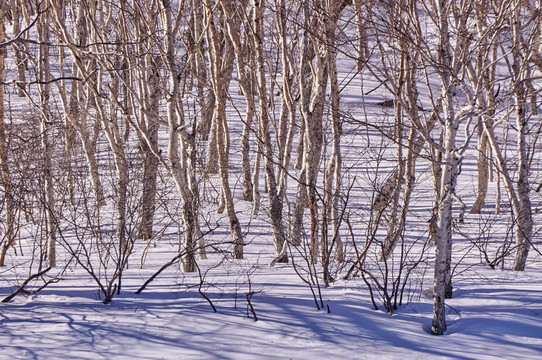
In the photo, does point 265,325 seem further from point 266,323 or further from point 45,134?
point 45,134

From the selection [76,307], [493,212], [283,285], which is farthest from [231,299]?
[493,212]

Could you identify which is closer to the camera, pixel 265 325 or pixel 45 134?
pixel 265 325

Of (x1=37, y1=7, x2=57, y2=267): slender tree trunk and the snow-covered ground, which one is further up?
(x1=37, y1=7, x2=57, y2=267): slender tree trunk

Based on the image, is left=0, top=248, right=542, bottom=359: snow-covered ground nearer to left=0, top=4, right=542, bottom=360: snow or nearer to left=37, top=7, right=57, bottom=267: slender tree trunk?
left=0, top=4, right=542, bottom=360: snow

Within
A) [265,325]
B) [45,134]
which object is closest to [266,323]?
[265,325]

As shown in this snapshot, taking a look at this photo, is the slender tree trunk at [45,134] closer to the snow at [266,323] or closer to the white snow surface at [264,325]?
the snow at [266,323]

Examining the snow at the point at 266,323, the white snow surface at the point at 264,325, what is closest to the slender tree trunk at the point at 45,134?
the snow at the point at 266,323

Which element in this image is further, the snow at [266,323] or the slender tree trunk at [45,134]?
the slender tree trunk at [45,134]

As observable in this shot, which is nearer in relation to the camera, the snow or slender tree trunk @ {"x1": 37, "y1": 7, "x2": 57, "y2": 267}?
the snow

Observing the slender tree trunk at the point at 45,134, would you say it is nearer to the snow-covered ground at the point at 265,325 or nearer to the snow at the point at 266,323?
the snow at the point at 266,323

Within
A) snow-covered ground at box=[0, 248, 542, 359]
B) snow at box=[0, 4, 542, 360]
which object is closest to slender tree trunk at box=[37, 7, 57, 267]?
snow at box=[0, 4, 542, 360]

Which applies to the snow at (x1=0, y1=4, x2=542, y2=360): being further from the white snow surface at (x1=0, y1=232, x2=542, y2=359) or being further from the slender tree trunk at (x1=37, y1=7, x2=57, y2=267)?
the slender tree trunk at (x1=37, y1=7, x2=57, y2=267)

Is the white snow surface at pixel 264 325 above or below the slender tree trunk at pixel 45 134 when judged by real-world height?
below

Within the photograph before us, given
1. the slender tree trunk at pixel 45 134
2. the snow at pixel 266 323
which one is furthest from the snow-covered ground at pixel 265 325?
the slender tree trunk at pixel 45 134
